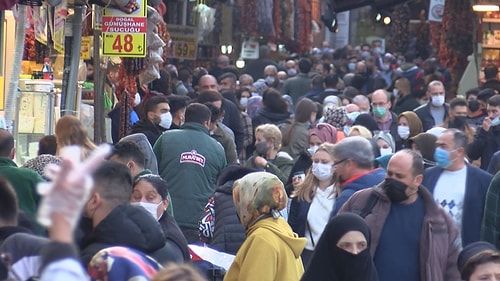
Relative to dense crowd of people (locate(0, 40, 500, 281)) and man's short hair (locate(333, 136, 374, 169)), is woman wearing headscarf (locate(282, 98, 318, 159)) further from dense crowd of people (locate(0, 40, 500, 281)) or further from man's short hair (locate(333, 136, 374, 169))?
man's short hair (locate(333, 136, 374, 169))

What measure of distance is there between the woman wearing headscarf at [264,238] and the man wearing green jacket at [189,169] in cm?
318

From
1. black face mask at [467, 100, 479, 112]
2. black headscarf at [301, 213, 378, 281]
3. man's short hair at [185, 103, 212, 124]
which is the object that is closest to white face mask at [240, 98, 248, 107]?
black face mask at [467, 100, 479, 112]

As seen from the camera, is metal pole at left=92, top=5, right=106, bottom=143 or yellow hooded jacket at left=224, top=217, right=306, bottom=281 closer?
yellow hooded jacket at left=224, top=217, right=306, bottom=281

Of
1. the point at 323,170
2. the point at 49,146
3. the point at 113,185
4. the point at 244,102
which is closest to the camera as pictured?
the point at 113,185

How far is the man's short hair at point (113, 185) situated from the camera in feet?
18.8

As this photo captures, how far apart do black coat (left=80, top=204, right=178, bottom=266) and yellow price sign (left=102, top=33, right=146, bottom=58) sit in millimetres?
6961

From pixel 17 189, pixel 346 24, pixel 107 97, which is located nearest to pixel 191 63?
pixel 107 97

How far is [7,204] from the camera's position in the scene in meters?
5.42

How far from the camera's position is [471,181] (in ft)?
30.9

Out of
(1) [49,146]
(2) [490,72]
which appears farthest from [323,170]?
(2) [490,72]

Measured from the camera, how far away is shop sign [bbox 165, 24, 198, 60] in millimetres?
26834

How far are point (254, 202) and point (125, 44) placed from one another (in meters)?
5.43

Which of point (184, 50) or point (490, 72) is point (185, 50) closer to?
point (184, 50)

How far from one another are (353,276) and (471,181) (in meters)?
3.00
